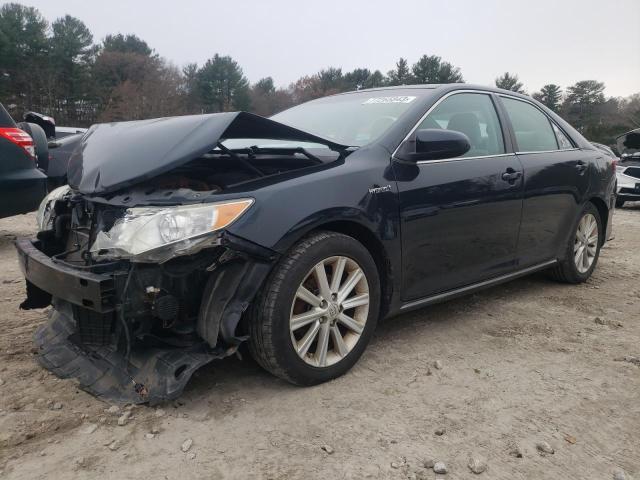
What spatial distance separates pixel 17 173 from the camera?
5.54 m

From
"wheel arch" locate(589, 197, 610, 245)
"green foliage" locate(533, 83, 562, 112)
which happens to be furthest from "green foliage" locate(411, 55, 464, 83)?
"wheel arch" locate(589, 197, 610, 245)

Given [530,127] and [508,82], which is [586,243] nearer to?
[530,127]

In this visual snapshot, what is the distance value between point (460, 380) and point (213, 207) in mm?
1559

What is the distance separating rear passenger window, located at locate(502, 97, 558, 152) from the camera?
3873 millimetres

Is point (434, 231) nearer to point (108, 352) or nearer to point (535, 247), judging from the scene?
point (535, 247)

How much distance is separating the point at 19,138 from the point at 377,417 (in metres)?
5.12

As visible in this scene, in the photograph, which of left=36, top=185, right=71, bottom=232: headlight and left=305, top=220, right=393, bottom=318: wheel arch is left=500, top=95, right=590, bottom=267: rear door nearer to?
left=305, top=220, right=393, bottom=318: wheel arch

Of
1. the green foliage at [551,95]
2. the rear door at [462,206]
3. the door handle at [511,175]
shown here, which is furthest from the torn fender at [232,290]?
the green foliage at [551,95]

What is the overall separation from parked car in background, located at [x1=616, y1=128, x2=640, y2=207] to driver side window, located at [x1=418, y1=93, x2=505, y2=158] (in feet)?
33.1

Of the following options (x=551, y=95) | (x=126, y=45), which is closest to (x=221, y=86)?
(x=126, y=45)

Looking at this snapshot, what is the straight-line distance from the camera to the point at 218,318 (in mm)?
2281

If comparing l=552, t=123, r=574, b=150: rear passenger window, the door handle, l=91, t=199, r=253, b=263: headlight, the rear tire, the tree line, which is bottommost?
the rear tire

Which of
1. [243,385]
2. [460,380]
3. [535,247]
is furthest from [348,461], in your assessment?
[535,247]

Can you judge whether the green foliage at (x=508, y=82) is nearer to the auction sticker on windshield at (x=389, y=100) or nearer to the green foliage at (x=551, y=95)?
the green foliage at (x=551, y=95)
